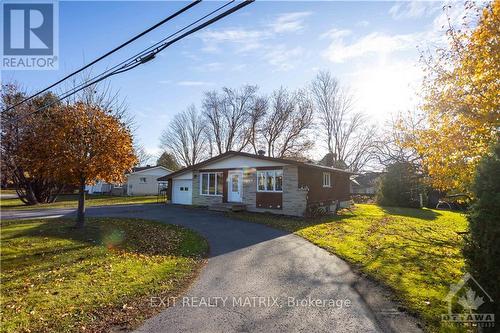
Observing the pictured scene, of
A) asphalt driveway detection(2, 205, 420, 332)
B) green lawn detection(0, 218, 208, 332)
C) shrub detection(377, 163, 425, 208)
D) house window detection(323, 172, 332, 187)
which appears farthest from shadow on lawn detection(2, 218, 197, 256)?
shrub detection(377, 163, 425, 208)

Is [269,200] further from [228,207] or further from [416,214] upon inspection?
[416,214]

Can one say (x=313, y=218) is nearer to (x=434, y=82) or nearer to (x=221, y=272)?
(x=434, y=82)

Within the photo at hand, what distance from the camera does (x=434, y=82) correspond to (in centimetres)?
1123

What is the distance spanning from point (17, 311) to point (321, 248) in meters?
9.14

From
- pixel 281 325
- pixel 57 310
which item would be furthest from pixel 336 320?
pixel 57 310

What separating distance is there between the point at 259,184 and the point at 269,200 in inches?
58.6

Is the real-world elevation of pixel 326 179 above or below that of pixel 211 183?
above

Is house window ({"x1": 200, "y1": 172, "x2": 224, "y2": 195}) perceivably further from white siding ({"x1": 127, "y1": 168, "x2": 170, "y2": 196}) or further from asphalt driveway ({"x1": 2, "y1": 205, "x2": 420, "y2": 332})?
white siding ({"x1": 127, "y1": 168, "x2": 170, "y2": 196})

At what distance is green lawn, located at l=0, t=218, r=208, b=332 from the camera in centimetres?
568

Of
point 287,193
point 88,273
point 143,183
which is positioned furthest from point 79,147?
point 143,183

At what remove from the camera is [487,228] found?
4.84 metres

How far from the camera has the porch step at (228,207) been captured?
22.3 m

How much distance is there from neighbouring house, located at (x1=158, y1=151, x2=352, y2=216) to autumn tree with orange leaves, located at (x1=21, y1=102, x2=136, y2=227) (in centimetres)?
1067

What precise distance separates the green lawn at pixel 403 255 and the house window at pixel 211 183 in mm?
7325
